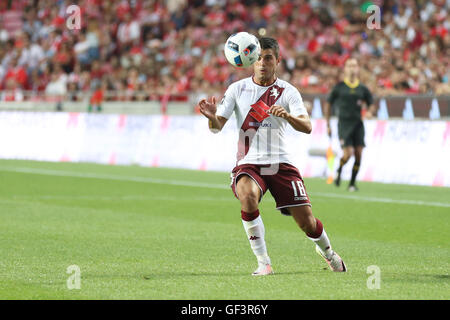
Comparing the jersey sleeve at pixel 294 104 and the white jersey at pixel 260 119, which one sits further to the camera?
the white jersey at pixel 260 119

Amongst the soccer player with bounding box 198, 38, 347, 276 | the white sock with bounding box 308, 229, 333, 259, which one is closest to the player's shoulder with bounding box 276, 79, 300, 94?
the soccer player with bounding box 198, 38, 347, 276

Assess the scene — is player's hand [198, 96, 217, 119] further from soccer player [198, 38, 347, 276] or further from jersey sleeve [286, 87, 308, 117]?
jersey sleeve [286, 87, 308, 117]

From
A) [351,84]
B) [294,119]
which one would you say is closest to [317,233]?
[294,119]

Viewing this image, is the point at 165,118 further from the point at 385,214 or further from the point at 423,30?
the point at 385,214

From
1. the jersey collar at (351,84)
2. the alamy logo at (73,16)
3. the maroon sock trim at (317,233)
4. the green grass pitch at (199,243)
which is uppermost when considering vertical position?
the alamy logo at (73,16)

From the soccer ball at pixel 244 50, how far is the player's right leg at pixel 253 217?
3.41 ft

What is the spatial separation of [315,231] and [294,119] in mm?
1098

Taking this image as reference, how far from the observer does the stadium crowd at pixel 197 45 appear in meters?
26.9

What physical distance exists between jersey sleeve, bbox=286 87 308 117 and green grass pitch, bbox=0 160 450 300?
57.1 inches

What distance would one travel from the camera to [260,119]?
8.88 m

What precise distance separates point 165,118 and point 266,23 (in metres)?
7.97

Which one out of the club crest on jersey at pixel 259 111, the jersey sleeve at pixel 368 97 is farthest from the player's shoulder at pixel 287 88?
the jersey sleeve at pixel 368 97

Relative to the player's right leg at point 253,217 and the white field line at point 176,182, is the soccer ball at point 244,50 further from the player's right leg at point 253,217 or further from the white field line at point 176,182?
the white field line at point 176,182

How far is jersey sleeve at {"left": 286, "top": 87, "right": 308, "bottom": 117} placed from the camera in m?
8.69
